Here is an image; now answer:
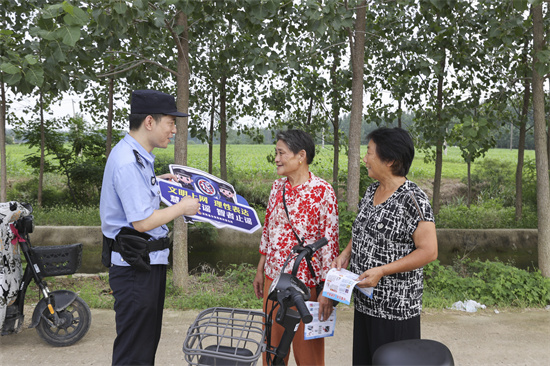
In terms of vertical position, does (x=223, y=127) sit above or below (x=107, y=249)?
above

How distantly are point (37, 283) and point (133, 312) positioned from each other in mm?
2111

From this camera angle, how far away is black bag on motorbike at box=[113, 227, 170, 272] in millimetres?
2412

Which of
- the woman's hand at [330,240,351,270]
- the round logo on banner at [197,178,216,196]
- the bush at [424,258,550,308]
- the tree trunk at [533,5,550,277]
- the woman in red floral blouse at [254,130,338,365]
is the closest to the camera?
the round logo on banner at [197,178,216,196]

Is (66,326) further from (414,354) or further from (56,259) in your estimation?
(414,354)

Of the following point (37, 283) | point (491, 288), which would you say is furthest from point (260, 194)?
point (37, 283)

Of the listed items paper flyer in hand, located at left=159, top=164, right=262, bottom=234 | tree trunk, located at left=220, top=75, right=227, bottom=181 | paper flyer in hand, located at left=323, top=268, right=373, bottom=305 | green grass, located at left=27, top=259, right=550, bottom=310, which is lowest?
green grass, located at left=27, top=259, right=550, bottom=310

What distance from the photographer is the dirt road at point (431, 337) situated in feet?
12.9

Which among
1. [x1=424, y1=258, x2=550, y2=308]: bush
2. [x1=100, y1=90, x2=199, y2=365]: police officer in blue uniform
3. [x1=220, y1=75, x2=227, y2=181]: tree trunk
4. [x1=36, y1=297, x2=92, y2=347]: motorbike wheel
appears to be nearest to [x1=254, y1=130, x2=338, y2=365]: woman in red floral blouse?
[x1=100, y1=90, x2=199, y2=365]: police officer in blue uniform

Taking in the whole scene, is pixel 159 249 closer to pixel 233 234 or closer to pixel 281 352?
pixel 281 352

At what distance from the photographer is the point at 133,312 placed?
2.44 meters

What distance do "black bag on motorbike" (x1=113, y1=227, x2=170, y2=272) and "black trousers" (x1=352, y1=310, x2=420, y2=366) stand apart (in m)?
1.21

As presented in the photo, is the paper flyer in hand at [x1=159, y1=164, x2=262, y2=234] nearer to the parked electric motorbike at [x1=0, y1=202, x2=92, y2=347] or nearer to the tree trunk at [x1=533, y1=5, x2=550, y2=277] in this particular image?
the parked electric motorbike at [x1=0, y1=202, x2=92, y2=347]

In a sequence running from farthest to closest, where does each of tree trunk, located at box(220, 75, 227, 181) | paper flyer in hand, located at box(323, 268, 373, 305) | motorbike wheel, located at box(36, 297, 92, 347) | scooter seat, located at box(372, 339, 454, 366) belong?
1. tree trunk, located at box(220, 75, 227, 181)
2. motorbike wheel, located at box(36, 297, 92, 347)
3. paper flyer in hand, located at box(323, 268, 373, 305)
4. scooter seat, located at box(372, 339, 454, 366)

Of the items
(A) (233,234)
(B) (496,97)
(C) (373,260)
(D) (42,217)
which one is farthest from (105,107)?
(C) (373,260)
